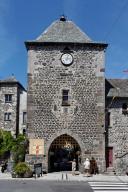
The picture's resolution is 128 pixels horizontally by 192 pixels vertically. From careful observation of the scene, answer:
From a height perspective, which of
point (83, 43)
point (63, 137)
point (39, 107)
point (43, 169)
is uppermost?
point (83, 43)

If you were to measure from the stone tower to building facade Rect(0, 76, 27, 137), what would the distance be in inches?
860

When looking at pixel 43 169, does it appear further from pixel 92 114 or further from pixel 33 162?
pixel 92 114

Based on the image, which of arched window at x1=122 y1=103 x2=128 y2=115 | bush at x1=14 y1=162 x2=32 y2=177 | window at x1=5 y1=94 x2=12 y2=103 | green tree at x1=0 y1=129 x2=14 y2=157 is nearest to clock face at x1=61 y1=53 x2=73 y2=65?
arched window at x1=122 y1=103 x2=128 y2=115

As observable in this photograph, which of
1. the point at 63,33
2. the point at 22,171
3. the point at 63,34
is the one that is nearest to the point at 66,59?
the point at 63,34

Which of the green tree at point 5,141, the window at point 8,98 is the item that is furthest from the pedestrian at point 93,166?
the window at point 8,98

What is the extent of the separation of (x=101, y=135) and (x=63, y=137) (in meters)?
2.89

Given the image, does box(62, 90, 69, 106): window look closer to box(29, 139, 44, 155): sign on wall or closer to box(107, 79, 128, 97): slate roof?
box(107, 79, 128, 97): slate roof

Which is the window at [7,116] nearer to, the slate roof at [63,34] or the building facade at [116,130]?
the slate roof at [63,34]

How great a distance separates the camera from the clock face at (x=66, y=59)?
33438 millimetres

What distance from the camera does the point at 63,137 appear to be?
109ft

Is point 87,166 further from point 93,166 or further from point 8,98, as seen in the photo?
point 8,98

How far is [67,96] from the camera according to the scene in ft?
109

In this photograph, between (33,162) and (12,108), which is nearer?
(33,162)

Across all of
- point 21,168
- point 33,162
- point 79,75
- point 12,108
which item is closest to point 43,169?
point 33,162
